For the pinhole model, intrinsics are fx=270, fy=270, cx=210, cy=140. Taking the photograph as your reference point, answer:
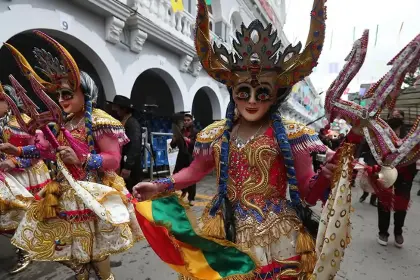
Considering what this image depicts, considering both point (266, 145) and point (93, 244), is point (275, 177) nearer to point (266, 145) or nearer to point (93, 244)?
point (266, 145)

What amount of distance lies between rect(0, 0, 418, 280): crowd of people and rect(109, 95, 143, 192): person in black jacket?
1272mm

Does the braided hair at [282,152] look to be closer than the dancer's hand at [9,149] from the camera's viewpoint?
Yes

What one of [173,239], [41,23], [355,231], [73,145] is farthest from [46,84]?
[355,231]

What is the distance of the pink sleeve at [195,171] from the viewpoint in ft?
5.44

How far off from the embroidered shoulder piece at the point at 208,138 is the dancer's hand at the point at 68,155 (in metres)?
0.93

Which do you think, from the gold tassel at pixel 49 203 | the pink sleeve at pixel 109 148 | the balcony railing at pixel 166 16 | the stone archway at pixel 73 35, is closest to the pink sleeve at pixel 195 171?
the pink sleeve at pixel 109 148

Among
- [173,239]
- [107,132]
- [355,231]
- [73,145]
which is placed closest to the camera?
[173,239]

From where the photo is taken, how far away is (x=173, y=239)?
1.27 metres

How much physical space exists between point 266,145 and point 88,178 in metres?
1.50

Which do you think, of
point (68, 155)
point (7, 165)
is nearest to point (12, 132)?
point (7, 165)

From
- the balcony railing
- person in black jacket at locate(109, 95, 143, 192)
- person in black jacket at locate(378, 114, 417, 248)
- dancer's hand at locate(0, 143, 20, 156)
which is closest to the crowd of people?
dancer's hand at locate(0, 143, 20, 156)

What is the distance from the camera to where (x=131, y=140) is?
3607 mm

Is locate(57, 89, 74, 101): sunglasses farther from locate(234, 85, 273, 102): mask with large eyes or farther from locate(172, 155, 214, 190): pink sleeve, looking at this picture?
locate(234, 85, 273, 102): mask with large eyes

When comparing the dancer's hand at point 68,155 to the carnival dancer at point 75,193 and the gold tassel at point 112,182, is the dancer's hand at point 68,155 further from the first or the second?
the gold tassel at point 112,182
